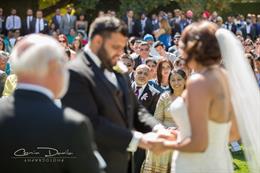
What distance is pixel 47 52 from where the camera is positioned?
283 centimetres

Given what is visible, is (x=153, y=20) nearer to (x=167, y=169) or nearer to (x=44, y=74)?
(x=167, y=169)

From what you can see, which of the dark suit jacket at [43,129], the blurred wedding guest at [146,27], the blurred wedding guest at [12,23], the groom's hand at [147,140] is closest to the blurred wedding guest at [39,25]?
the blurred wedding guest at [12,23]

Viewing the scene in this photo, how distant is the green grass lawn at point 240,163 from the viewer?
29.9 ft

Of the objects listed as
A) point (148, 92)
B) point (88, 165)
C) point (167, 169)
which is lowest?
point (167, 169)

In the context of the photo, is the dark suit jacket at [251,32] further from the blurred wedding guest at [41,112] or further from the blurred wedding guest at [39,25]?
the blurred wedding guest at [41,112]

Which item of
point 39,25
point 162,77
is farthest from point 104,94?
point 39,25

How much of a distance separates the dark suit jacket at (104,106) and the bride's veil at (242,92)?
82cm

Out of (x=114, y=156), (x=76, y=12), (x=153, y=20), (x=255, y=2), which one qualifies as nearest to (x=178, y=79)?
(x=114, y=156)

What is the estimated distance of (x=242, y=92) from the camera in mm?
4473

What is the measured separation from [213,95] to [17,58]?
1628 millimetres

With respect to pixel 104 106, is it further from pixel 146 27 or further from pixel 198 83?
pixel 146 27

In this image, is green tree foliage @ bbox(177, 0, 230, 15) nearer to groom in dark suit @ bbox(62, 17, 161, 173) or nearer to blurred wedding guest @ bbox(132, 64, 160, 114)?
blurred wedding guest @ bbox(132, 64, 160, 114)

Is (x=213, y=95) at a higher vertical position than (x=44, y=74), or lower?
lower

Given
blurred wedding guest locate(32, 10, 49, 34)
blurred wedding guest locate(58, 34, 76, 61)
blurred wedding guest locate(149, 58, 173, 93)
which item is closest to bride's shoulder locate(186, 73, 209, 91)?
blurred wedding guest locate(58, 34, 76, 61)
